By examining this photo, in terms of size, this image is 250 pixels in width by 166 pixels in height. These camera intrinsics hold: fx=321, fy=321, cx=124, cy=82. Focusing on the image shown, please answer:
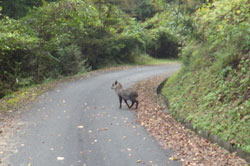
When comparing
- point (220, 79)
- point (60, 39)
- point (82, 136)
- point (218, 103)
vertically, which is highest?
point (60, 39)

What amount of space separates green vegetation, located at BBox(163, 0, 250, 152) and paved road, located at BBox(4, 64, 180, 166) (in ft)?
6.04

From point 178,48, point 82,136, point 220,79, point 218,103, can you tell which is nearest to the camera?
point 82,136

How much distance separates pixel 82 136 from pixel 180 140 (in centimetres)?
309

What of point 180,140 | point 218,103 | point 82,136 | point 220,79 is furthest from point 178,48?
point 82,136

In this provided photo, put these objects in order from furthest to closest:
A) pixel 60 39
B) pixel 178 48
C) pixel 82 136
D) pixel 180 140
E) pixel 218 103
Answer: pixel 60 39
pixel 178 48
pixel 218 103
pixel 82 136
pixel 180 140

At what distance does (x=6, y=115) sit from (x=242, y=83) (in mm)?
9584

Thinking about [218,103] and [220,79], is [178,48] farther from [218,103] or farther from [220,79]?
[218,103]

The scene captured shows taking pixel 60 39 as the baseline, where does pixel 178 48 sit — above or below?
below

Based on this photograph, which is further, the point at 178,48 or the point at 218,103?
the point at 178,48

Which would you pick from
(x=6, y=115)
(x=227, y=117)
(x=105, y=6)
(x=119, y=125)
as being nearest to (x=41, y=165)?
(x=119, y=125)

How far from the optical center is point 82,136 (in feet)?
33.6

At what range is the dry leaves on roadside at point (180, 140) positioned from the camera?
7.76 m

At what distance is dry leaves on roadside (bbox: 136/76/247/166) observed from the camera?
776cm

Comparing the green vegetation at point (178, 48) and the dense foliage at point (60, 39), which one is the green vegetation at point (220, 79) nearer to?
the green vegetation at point (178, 48)
